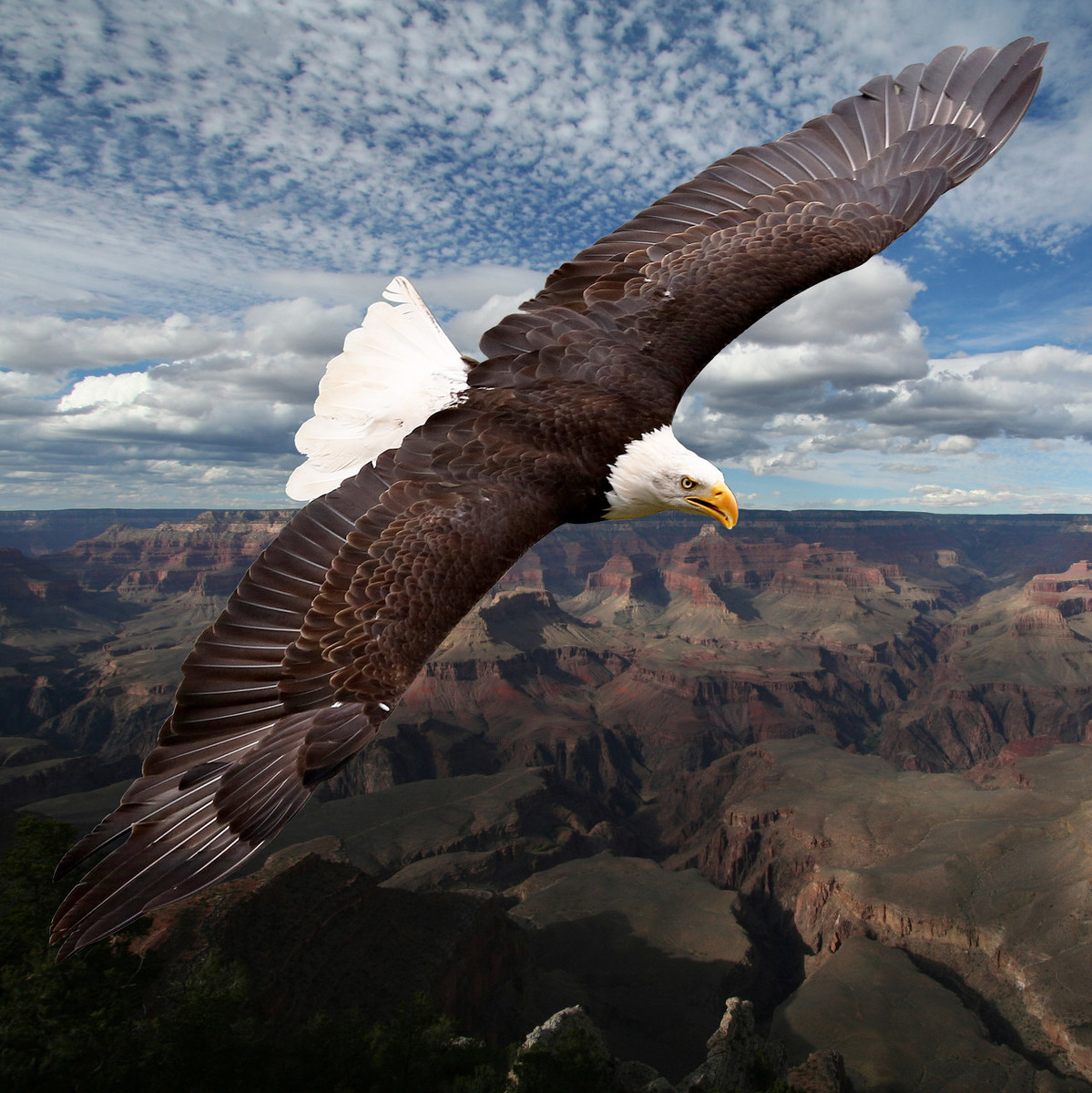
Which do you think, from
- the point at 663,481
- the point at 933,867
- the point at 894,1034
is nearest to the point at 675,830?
the point at 933,867

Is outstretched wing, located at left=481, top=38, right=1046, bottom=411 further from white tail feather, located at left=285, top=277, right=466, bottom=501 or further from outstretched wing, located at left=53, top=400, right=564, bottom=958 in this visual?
outstretched wing, located at left=53, top=400, right=564, bottom=958

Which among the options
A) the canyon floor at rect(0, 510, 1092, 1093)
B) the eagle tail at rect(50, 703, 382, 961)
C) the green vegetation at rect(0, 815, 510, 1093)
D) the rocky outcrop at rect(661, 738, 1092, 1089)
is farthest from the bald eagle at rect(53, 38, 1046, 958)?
the rocky outcrop at rect(661, 738, 1092, 1089)

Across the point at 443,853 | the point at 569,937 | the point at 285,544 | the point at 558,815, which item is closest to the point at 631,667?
the point at 558,815

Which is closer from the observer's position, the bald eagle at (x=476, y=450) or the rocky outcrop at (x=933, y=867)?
the bald eagle at (x=476, y=450)

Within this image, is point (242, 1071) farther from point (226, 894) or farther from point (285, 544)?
point (285, 544)

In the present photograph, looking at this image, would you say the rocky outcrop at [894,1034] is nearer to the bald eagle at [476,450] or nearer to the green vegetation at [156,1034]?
the green vegetation at [156,1034]

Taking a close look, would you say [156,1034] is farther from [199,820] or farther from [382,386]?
[382,386]

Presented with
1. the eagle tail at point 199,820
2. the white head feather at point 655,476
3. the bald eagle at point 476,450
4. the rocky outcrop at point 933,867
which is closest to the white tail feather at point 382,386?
the bald eagle at point 476,450
